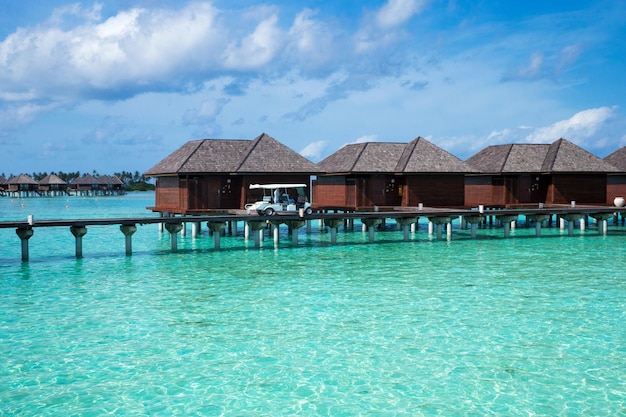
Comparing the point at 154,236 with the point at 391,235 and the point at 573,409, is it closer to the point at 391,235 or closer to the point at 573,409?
the point at 391,235

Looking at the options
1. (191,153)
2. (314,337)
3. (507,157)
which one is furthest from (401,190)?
(314,337)

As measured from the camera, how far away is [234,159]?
35438 mm

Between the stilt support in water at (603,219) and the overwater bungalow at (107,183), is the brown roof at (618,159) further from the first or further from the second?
the overwater bungalow at (107,183)

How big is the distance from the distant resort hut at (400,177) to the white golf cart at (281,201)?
543 cm

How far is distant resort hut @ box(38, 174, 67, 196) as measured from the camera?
12825cm

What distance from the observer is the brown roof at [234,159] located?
34.2 meters

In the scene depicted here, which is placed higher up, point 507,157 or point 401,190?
point 507,157

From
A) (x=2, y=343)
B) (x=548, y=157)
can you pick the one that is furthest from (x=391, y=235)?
(x=2, y=343)

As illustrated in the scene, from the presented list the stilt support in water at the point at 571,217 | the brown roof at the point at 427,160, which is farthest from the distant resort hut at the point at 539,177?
the stilt support in water at the point at 571,217

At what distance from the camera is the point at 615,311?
15930 mm

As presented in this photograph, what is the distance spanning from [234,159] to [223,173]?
5.01ft

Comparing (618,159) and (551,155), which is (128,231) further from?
(618,159)

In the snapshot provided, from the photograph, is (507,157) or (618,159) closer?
(507,157)

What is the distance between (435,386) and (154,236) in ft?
101
